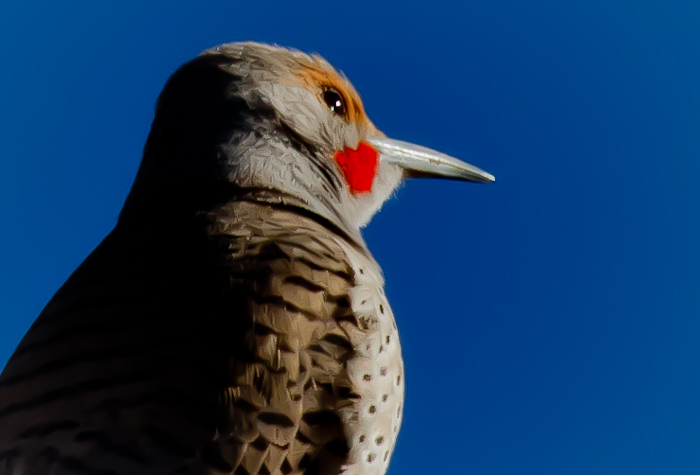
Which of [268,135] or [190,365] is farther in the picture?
[268,135]

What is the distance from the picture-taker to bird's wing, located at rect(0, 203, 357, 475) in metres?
1.58

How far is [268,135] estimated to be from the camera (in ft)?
7.40

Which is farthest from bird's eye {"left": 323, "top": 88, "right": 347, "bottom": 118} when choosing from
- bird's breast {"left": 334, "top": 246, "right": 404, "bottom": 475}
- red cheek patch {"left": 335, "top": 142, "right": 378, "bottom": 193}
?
bird's breast {"left": 334, "top": 246, "right": 404, "bottom": 475}

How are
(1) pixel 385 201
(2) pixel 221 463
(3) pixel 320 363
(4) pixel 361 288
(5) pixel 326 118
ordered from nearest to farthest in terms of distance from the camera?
(2) pixel 221 463 → (3) pixel 320 363 → (4) pixel 361 288 → (5) pixel 326 118 → (1) pixel 385 201

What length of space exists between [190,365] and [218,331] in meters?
0.08

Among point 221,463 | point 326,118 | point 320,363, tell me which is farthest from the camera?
point 326,118

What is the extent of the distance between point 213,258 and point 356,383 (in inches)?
15.7

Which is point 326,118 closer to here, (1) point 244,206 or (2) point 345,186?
(2) point 345,186

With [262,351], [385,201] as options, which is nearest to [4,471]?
[262,351]

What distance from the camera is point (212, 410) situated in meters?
1.60

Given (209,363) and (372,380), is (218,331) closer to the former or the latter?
(209,363)

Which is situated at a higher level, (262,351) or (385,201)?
(385,201)

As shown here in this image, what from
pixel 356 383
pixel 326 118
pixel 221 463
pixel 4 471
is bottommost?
pixel 4 471

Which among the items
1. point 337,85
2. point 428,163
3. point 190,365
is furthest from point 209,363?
point 428,163
